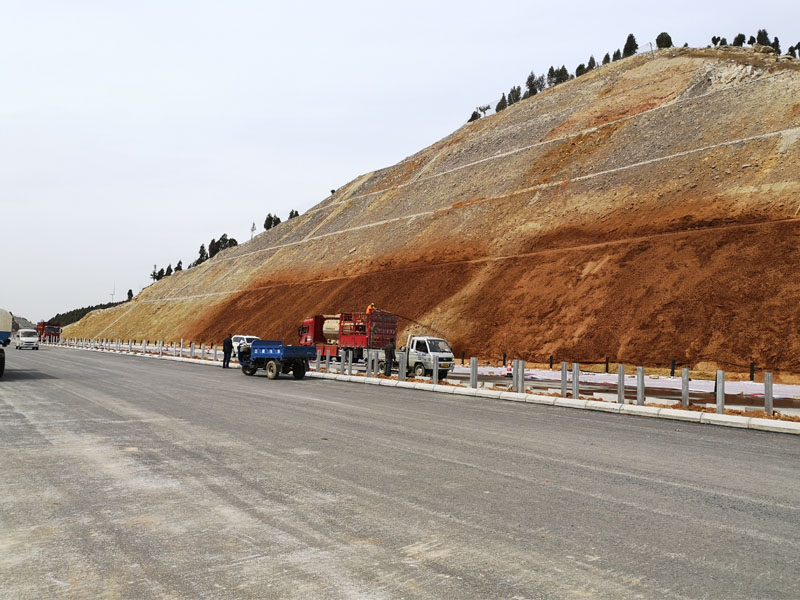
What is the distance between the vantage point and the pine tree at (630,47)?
94.7 meters

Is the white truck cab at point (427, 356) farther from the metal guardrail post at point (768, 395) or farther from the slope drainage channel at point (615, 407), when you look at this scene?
the metal guardrail post at point (768, 395)

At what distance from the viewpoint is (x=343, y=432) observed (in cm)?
1069

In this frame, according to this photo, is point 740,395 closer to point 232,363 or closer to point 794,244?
point 794,244

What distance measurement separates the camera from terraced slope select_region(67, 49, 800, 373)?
3196cm

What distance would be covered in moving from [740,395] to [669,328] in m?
12.4

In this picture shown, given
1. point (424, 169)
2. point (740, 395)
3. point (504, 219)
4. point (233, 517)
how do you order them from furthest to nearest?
1. point (424, 169)
2. point (504, 219)
3. point (740, 395)
4. point (233, 517)

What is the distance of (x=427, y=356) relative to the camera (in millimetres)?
26812

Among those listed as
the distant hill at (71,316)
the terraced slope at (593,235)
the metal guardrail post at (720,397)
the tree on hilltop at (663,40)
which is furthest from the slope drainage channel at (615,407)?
the distant hill at (71,316)

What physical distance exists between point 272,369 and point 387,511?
20000 mm

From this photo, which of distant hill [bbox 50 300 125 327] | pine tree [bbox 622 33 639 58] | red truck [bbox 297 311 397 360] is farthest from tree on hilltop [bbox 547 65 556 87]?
distant hill [bbox 50 300 125 327]

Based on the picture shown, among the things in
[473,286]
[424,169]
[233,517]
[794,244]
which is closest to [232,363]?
[473,286]

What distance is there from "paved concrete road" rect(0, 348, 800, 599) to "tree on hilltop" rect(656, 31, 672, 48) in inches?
3335

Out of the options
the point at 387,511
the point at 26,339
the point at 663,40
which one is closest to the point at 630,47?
the point at 663,40

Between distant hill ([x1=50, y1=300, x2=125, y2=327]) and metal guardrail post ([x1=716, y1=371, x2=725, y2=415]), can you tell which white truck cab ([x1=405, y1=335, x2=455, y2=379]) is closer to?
metal guardrail post ([x1=716, y1=371, x2=725, y2=415])
